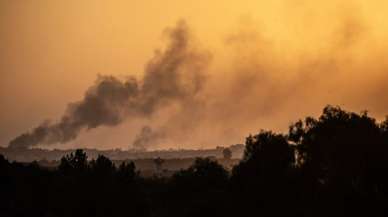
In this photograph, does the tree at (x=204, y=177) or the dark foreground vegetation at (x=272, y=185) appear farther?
the tree at (x=204, y=177)

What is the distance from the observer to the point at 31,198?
256ft

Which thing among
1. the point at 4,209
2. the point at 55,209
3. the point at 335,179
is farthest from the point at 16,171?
the point at 335,179

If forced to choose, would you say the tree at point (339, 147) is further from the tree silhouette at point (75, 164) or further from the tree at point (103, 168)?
the tree silhouette at point (75, 164)

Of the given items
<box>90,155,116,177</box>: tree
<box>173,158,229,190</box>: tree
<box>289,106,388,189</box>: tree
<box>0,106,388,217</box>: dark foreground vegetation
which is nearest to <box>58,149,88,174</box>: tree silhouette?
<box>90,155,116,177</box>: tree

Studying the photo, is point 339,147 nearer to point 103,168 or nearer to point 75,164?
point 103,168

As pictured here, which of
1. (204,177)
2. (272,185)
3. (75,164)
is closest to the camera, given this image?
(272,185)

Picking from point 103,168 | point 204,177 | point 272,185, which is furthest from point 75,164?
point 272,185

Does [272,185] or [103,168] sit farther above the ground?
[103,168]

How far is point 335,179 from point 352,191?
271cm

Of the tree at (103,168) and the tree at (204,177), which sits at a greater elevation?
the tree at (103,168)

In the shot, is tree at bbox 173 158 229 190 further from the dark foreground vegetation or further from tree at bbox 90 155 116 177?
tree at bbox 90 155 116 177

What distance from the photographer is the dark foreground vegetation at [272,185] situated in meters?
58.8

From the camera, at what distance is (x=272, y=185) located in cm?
6128

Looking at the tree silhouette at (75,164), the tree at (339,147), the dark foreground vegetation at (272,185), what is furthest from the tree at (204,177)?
the tree silhouette at (75,164)
